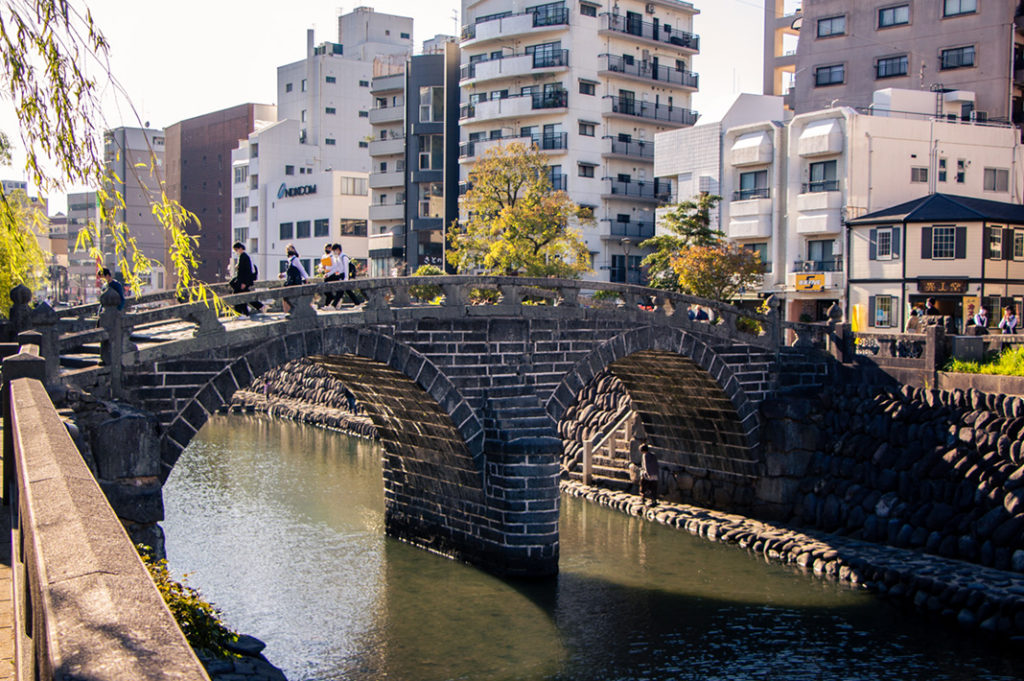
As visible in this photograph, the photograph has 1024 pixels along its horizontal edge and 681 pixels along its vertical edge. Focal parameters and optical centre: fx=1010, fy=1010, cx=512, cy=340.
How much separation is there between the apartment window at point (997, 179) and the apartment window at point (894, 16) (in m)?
8.86

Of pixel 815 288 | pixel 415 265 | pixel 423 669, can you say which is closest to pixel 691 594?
pixel 423 669

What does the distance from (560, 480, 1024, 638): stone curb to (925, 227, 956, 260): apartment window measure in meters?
16.6

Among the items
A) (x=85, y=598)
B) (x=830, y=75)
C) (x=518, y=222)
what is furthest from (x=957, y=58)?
(x=85, y=598)

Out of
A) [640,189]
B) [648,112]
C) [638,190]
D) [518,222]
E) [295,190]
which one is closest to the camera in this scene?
[518,222]

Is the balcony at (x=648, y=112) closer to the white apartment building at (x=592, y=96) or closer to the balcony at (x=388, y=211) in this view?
the white apartment building at (x=592, y=96)

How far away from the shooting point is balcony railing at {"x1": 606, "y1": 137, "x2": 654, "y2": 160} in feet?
177

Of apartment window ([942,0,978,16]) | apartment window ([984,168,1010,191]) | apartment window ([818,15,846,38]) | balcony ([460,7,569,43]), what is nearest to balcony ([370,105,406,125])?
balcony ([460,7,569,43])

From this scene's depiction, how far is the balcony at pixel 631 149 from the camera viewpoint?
53.9m

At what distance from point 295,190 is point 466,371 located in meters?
51.3

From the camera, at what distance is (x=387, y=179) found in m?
61.8

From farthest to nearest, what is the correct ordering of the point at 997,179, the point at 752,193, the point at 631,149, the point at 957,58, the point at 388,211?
1. the point at 388,211
2. the point at 631,149
3. the point at 752,193
4. the point at 957,58
5. the point at 997,179

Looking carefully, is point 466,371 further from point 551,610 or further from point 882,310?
point 882,310

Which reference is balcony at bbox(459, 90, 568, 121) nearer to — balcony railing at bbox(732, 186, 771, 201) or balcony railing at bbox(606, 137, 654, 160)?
balcony railing at bbox(606, 137, 654, 160)

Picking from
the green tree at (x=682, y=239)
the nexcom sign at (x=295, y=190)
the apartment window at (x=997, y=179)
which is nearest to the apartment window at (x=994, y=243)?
the apartment window at (x=997, y=179)
